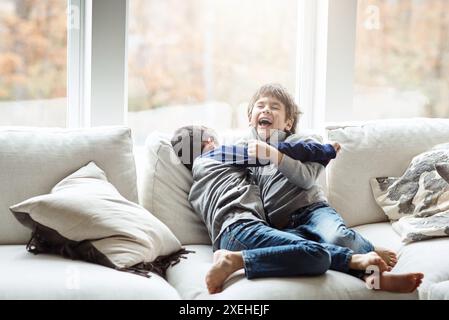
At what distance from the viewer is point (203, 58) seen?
11.5 feet

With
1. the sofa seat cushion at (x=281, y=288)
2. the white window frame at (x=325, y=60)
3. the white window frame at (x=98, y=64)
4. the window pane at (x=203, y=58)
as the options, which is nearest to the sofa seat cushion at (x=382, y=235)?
the sofa seat cushion at (x=281, y=288)

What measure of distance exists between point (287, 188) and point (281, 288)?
1.93 feet

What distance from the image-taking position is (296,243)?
94.3 inches

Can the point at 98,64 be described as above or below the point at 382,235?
above

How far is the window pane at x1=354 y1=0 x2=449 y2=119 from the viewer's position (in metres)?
3.65

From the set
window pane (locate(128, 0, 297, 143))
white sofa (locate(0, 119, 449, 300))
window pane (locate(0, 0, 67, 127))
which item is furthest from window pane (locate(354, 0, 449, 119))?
window pane (locate(0, 0, 67, 127))

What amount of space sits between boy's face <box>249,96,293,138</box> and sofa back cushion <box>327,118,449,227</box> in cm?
27

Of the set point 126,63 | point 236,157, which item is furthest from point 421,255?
point 126,63

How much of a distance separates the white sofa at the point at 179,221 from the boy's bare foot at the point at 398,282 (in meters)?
0.03

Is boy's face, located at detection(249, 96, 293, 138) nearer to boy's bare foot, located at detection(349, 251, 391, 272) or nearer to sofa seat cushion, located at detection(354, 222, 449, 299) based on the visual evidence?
sofa seat cushion, located at detection(354, 222, 449, 299)

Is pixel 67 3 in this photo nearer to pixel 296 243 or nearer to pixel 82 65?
pixel 82 65

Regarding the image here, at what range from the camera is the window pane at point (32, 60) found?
10.6 ft

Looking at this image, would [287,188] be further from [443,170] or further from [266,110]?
[443,170]

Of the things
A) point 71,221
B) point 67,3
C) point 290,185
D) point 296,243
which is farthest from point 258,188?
point 67,3
